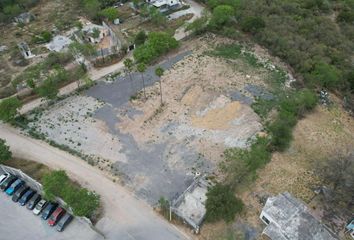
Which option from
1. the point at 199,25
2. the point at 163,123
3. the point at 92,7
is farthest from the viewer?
the point at 92,7

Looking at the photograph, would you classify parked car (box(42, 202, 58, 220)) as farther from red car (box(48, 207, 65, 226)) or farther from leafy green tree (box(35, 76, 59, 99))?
leafy green tree (box(35, 76, 59, 99))

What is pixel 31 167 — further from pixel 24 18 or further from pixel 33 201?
pixel 24 18

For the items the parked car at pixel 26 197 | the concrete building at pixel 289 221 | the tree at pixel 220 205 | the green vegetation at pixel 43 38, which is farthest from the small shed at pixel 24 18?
the concrete building at pixel 289 221

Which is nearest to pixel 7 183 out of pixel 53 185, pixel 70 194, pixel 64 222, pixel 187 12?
pixel 53 185

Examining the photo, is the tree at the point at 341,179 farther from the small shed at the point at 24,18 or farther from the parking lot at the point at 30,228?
the small shed at the point at 24,18

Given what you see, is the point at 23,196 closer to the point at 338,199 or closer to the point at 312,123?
the point at 338,199

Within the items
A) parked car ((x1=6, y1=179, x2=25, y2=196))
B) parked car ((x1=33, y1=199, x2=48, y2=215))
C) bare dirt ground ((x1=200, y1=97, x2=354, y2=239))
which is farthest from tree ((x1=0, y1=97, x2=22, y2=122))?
bare dirt ground ((x1=200, y1=97, x2=354, y2=239))

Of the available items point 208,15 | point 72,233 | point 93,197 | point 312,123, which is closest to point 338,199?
point 312,123
